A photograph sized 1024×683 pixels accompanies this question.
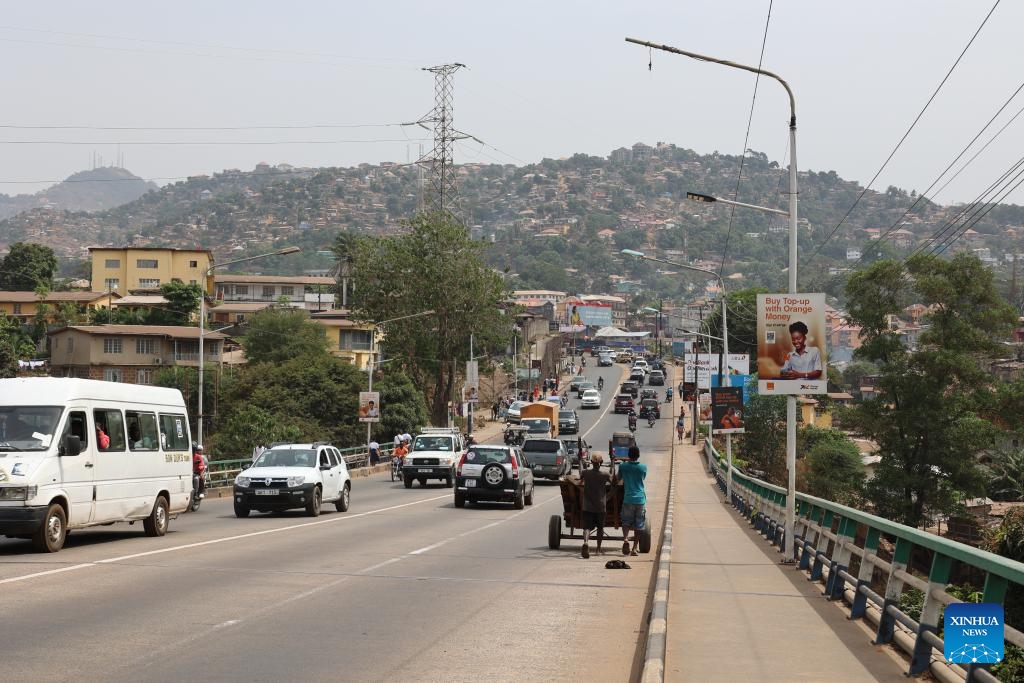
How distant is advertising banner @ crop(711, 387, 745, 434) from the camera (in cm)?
3816

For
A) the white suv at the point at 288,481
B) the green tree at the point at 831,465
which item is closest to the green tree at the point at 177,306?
the green tree at the point at 831,465

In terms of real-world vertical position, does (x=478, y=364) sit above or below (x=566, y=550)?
above

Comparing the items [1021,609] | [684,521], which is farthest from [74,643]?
[684,521]

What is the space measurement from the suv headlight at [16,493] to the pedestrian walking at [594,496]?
838 centimetres

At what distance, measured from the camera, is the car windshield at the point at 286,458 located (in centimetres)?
2925

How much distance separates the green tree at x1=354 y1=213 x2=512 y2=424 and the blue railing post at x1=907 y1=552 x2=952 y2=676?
8027 centimetres

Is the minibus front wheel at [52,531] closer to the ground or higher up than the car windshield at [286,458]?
closer to the ground

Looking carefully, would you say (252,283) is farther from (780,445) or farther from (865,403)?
(865,403)

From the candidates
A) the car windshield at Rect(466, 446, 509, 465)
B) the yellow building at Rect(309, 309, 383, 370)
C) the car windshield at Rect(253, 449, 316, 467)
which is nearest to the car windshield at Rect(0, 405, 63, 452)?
the car windshield at Rect(253, 449, 316, 467)

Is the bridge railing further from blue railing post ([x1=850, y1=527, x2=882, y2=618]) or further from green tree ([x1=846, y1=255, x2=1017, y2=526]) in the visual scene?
green tree ([x1=846, y1=255, x2=1017, y2=526])

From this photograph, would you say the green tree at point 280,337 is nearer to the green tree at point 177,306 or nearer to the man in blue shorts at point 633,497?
the green tree at point 177,306

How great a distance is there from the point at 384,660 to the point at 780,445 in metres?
74.7

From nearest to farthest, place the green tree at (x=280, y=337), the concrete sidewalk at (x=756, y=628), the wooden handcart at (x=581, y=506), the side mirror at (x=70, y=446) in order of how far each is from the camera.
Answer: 1. the concrete sidewalk at (x=756, y=628)
2. the side mirror at (x=70, y=446)
3. the wooden handcart at (x=581, y=506)
4. the green tree at (x=280, y=337)

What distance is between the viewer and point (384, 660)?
10.2 meters
